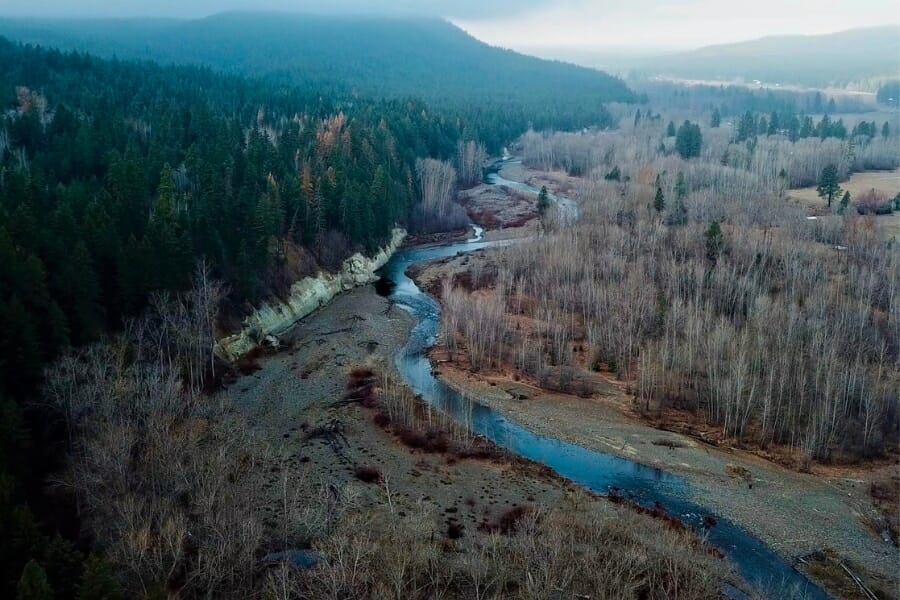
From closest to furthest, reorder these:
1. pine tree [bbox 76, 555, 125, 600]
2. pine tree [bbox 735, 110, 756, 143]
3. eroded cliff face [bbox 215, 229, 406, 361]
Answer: pine tree [bbox 76, 555, 125, 600]
eroded cliff face [bbox 215, 229, 406, 361]
pine tree [bbox 735, 110, 756, 143]

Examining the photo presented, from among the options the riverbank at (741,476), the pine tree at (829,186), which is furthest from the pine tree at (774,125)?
the riverbank at (741,476)

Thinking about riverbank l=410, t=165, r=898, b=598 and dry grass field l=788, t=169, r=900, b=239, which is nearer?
riverbank l=410, t=165, r=898, b=598

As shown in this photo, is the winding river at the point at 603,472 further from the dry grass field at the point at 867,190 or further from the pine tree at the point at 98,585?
the dry grass field at the point at 867,190

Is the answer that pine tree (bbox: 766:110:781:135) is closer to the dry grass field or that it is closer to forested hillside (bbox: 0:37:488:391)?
the dry grass field

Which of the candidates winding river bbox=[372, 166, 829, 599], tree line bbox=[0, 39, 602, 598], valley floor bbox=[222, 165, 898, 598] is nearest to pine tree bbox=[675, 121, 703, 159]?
tree line bbox=[0, 39, 602, 598]

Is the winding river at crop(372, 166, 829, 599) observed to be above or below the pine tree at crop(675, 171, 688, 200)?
below

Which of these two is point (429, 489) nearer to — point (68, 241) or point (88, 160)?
point (68, 241)
